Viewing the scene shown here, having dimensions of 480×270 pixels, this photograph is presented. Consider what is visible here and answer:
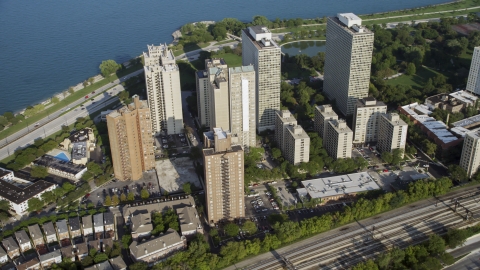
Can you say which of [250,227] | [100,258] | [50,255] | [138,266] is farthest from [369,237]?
[50,255]

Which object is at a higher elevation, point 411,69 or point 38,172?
point 411,69

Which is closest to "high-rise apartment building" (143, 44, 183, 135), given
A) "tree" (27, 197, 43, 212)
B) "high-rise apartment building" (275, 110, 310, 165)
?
"high-rise apartment building" (275, 110, 310, 165)

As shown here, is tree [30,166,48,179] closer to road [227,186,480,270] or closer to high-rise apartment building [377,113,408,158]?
road [227,186,480,270]

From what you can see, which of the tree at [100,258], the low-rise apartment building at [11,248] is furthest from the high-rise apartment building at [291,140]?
the low-rise apartment building at [11,248]

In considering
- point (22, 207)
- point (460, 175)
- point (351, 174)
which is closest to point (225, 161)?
point (351, 174)

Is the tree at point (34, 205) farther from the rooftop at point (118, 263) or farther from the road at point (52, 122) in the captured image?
the road at point (52, 122)

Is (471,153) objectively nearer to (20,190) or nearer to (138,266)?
(138,266)
